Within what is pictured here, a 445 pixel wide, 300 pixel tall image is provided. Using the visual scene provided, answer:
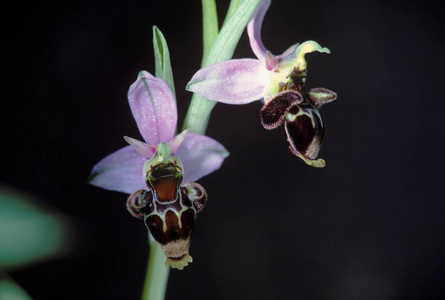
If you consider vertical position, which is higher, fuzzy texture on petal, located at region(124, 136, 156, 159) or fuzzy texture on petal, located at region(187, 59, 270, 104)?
fuzzy texture on petal, located at region(187, 59, 270, 104)

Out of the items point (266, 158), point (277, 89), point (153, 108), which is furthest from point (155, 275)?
point (266, 158)

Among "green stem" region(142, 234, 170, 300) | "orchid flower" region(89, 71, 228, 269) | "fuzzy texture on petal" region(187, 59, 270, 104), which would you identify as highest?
"fuzzy texture on petal" region(187, 59, 270, 104)

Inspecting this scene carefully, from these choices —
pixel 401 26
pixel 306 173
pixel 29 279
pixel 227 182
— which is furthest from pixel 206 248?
pixel 401 26

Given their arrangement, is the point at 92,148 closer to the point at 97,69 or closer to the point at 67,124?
the point at 67,124

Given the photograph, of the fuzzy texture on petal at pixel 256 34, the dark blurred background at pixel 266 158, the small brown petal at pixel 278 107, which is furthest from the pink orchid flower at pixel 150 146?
the dark blurred background at pixel 266 158

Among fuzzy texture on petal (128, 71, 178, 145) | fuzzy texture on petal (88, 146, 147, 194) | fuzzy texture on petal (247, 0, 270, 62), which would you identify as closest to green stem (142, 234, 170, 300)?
fuzzy texture on petal (88, 146, 147, 194)

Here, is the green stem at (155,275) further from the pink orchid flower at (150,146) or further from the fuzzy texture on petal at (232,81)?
the fuzzy texture on petal at (232,81)

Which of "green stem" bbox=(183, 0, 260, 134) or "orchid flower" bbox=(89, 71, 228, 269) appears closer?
"orchid flower" bbox=(89, 71, 228, 269)

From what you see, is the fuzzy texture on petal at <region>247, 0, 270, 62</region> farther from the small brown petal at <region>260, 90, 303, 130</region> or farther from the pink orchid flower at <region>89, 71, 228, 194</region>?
the pink orchid flower at <region>89, 71, 228, 194</region>
